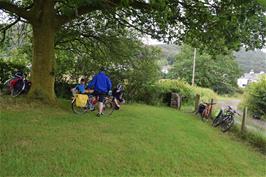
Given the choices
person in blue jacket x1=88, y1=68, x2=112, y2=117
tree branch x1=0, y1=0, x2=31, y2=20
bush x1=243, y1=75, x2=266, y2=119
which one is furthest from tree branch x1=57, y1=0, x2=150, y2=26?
bush x1=243, y1=75, x2=266, y2=119

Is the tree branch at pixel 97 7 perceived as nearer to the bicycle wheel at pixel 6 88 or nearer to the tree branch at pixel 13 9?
the tree branch at pixel 13 9

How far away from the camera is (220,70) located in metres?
64.6

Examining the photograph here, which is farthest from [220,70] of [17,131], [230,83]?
[17,131]

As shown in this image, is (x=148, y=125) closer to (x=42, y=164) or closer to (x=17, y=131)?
(x=17, y=131)

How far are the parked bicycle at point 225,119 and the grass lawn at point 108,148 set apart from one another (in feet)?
3.51

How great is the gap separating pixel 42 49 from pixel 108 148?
638 cm

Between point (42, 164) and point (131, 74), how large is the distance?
13.4 m

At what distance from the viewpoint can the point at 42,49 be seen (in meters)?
13.2

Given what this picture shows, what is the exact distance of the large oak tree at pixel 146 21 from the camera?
10.0m

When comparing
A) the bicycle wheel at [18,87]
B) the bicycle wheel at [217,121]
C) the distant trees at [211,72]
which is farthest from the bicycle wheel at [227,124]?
the distant trees at [211,72]

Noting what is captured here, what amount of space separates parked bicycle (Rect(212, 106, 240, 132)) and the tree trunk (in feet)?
21.9

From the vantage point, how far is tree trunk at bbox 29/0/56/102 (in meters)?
13.1

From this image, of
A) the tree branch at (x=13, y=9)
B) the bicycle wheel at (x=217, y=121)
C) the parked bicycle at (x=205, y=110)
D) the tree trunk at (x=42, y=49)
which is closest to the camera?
the tree branch at (x=13, y=9)

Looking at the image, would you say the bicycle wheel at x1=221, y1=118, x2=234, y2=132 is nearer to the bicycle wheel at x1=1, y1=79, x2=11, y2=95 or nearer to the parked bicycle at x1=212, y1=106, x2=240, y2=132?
the parked bicycle at x1=212, y1=106, x2=240, y2=132
